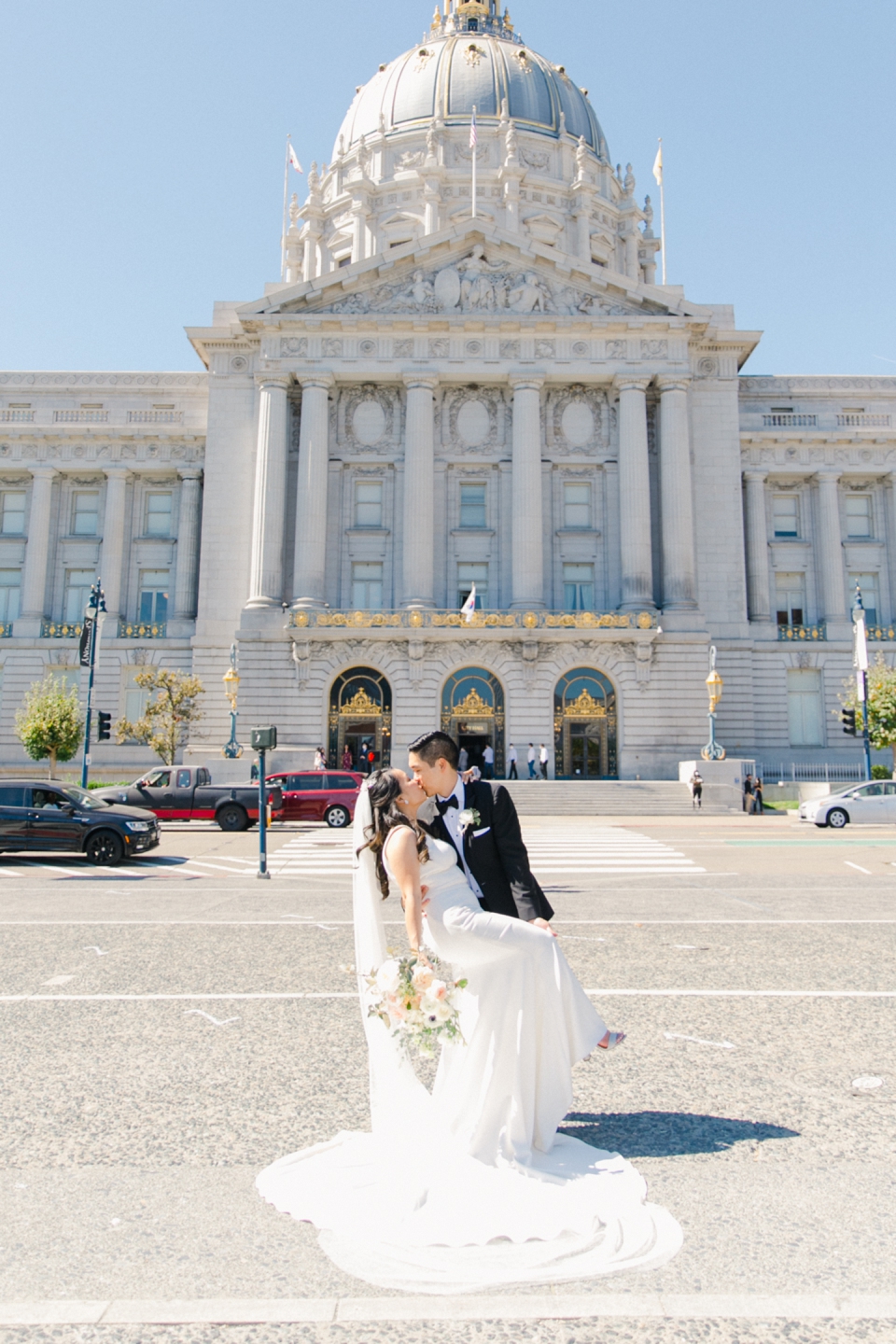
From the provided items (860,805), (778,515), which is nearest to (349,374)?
(778,515)

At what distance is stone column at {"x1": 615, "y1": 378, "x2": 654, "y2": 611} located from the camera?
146 feet

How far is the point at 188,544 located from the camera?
1975 inches

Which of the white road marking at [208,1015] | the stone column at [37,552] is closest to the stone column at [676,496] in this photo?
the stone column at [37,552]

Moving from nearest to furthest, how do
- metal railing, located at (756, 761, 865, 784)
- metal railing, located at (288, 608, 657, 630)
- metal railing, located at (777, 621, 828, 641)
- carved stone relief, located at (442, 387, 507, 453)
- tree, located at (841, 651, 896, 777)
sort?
tree, located at (841, 651, 896, 777)
metal railing, located at (288, 608, 657, 630)
metal railing, located at (756, 761, 865, 784)
carved stone relief, located at (442, 387, 507, 453)
metal railing, located at (777, 621, 828, 641)

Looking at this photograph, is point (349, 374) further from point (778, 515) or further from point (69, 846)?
point (69, 846)

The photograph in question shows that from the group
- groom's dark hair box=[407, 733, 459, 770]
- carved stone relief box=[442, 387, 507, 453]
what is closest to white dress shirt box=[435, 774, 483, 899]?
groom's dark hair box=[407, 733, 459, 770]

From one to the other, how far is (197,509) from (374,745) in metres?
16.7

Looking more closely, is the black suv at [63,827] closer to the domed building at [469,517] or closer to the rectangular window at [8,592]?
the domed building at [469,517]

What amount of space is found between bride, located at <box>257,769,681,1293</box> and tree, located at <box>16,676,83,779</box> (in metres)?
41.0

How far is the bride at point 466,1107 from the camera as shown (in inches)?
160

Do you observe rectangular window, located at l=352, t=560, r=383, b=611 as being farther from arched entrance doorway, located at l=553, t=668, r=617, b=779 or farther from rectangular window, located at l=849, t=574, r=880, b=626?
rectangular window, located at l=849, t=574, r=880, b=626

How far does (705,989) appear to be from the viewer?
322 inches

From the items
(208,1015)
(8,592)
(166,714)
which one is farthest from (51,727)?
(208,1015)

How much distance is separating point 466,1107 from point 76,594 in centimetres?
5052
